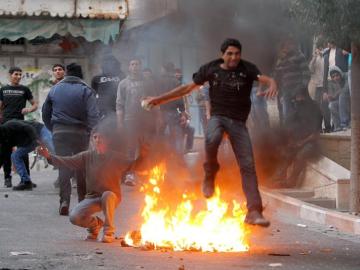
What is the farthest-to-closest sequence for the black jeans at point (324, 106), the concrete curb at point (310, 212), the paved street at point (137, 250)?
the black jeans at point (324, 106) → the concrete curb at point (310, 212) → the paved street at point (137, 250)

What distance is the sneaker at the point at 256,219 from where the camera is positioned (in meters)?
8.02

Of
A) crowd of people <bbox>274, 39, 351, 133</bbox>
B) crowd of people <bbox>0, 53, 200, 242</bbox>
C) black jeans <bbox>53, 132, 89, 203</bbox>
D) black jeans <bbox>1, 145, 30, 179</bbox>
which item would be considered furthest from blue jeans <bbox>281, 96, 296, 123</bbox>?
black jeans <bbox>1, 145, 30, 179</bbox>

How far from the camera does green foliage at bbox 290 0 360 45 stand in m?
9.89

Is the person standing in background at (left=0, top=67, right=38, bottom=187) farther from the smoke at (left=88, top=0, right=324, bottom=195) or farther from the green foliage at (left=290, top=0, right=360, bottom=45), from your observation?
the green foliage at (left=290, top=0, right=360, bottom=45)

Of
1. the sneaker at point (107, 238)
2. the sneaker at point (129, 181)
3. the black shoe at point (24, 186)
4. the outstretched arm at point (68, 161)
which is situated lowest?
the black shoe at point (24, 186)

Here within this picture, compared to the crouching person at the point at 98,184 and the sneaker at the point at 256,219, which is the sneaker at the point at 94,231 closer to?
the crouching person at the point at 98,184

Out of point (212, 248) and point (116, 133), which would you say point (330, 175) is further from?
point (212, 248)

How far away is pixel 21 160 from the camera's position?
13.6 meters

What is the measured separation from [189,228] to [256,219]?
0.64m

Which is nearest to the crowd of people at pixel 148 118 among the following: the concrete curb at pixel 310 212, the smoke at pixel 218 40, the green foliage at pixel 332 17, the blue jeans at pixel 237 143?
the blue jeans at pixel 237 143

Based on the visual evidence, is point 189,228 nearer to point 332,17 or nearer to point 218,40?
point 332,17

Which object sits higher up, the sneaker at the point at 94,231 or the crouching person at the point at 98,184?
the crouching person at the point at 98,184

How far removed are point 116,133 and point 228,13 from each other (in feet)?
7.12

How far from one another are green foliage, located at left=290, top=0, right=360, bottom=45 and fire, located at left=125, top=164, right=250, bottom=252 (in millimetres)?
2607
